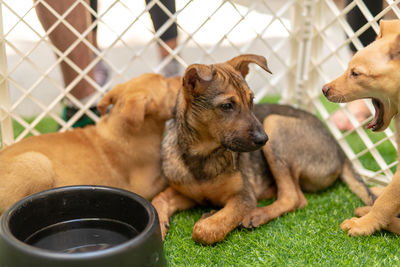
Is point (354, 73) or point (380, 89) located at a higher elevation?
point (354, 73)

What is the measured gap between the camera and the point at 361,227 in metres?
2.43

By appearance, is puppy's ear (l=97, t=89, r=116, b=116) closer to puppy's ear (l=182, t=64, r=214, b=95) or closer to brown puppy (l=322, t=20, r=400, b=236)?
puppy's ear (l=182, t=64, r=214, b=95)

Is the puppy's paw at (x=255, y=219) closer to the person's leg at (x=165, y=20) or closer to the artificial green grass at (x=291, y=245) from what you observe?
the artificial green grass at (x=291, y=245)

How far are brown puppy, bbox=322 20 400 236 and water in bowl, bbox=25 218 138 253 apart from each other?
1166 millimetres

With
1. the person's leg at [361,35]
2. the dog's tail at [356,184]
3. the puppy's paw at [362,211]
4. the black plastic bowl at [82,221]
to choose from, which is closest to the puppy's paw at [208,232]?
the black plastic bowl at [82,221]

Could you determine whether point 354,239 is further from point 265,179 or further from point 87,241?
point 87,241

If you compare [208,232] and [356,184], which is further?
[356,184]

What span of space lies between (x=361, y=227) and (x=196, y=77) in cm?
112

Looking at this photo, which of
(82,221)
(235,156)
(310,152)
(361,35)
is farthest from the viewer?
(361,35)

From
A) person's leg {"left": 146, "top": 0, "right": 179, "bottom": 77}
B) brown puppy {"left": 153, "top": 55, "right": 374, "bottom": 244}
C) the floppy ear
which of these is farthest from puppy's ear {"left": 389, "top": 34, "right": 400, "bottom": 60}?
person's leg {"left": 146, "top": 0, "right": 179, "bottom": 77}

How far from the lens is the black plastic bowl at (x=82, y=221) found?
1.98 meters

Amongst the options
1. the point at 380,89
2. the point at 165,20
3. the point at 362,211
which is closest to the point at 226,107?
the point at 380,89

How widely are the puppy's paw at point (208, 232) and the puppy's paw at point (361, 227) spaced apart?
65 cm

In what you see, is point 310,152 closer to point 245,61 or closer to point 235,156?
point 235,156
